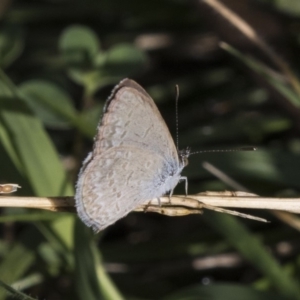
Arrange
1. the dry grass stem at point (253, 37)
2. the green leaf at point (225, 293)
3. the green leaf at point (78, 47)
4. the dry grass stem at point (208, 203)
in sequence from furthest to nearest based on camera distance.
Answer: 1. the green leaf at point (78, 47)
2. the dry grass stem at point (253, 37)
3. the green leaf at point (225, 293)
4. the dry grass stem at point (208, 203)

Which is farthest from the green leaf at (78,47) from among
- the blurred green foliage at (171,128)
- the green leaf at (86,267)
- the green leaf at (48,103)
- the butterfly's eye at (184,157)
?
the green leaf at (86,267)

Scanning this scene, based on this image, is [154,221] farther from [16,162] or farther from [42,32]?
[42,32]

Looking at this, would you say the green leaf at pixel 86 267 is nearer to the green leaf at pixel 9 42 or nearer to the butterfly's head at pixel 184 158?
the butterfly's head at pixel 184 158

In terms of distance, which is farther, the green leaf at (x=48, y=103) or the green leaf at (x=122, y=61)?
the green leaf at (x=122, y=61)

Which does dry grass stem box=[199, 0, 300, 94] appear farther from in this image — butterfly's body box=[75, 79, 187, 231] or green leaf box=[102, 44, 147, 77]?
butterfly's body box=[75, 79, 187, 231]

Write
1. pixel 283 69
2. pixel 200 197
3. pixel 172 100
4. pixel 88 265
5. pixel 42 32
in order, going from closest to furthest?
pixel 200 197 < pixel 88 265 < pixel 283 69 < pixel 172 100 < pixel 42 32

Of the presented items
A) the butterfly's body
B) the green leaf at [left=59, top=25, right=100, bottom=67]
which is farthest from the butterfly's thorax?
the green leaf at [left=59, top=25, right=100, bottom=67]

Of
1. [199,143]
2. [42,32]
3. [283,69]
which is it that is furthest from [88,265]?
[42,32]

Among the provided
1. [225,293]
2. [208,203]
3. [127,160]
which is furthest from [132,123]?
[225,293]
